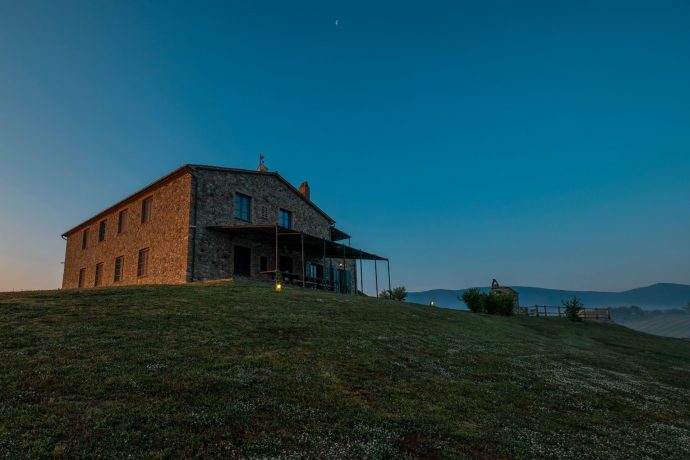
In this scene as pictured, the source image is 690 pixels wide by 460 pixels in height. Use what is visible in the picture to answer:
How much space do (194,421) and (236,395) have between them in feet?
3.92

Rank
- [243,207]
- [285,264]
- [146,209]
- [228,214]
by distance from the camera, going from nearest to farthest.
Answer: [228,214], [243,207], [146,209], [285,264]

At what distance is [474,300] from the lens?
3506 cm

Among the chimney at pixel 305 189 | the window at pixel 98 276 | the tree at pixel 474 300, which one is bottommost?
the tree at pixel 474 300

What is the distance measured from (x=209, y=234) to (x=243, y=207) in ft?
12.7

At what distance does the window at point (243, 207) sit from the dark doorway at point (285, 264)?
425 cm

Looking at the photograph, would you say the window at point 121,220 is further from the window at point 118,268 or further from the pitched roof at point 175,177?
the window at point 118,268

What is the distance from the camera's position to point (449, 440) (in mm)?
6578

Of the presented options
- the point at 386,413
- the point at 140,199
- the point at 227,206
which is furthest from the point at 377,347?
the point at 140,199

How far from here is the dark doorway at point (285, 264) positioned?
31.4 metres

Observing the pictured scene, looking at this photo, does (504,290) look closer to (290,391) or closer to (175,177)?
(175,177)

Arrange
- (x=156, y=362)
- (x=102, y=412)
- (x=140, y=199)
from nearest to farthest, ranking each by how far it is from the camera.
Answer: (x=102, y=412) → (x=156, y=362) → (x=140, y=199)

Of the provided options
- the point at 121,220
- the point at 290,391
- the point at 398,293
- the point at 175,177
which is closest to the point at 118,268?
the point at 121,220

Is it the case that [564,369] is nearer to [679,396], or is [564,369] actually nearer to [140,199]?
[679,396]

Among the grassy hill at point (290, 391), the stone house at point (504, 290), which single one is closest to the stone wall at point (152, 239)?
the grassy hill at point (290, 391)
